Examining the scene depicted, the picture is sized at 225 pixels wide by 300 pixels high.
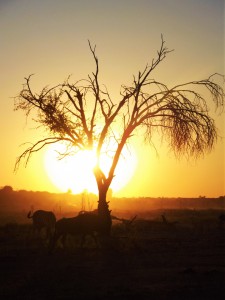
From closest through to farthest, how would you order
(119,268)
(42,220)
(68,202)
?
(119,268) < (42,220) < (68,202)

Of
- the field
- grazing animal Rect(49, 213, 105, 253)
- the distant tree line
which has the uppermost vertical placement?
the distant tree line

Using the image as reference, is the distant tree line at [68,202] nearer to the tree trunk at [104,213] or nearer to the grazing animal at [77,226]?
the tree trunk at [104,213]

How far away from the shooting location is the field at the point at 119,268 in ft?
34.5

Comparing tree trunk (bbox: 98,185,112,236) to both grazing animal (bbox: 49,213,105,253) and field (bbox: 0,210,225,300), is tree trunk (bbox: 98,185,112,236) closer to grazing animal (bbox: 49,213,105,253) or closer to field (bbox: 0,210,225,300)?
field (bbox: 0,210,225,300)

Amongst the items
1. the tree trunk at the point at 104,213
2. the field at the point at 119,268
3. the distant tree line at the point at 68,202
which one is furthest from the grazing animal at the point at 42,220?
the distant tree line at the point at 68,202

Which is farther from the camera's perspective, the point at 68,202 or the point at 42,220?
the point at 68,202

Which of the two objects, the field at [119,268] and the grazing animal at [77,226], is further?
the grazing animal at [77,226]

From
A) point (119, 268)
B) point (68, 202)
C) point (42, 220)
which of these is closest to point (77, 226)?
point (119, 268)

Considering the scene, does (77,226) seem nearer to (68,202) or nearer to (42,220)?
(42,220)

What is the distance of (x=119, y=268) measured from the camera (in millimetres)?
13680

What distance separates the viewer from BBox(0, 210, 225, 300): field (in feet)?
34.5

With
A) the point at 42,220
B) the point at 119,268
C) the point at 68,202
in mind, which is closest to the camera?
the point at 119,268

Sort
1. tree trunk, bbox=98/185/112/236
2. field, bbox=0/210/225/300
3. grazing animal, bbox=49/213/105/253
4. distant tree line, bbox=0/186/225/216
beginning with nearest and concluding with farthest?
field, bbox=0/210/225/300
grazing animal, bbox=49/213/105/253
tree trunk, bbox=98/185/112/236
distant tree line, bbox=0/186/225/216

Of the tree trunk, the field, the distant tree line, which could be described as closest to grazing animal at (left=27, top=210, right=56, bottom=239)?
the field
